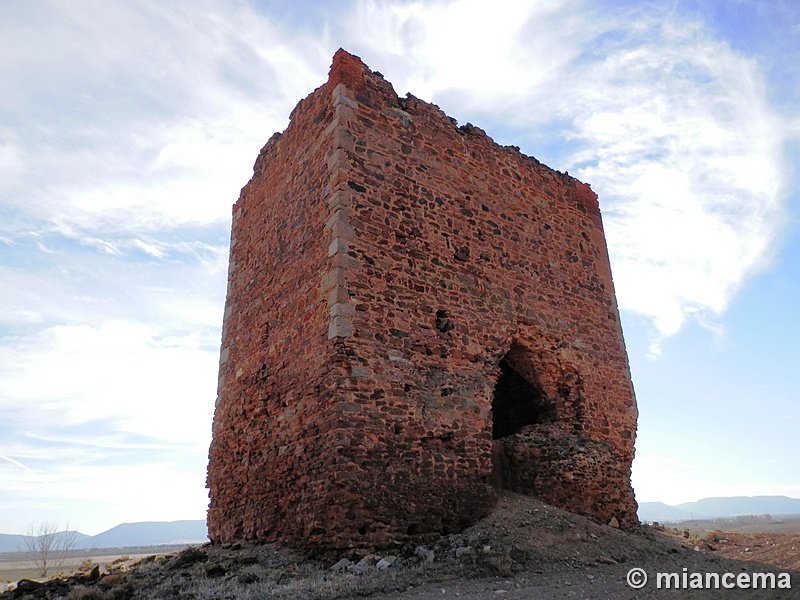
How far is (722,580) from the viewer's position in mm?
6402

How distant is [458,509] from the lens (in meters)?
7.32

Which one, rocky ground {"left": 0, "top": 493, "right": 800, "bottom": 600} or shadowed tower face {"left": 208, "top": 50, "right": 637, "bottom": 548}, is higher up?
shadowed tower face {"left": 208, "top": 50, "right": 637, "bottom": 548}

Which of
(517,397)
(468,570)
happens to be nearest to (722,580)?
(468,570)

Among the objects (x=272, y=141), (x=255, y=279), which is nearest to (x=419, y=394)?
(x=255, y=279)

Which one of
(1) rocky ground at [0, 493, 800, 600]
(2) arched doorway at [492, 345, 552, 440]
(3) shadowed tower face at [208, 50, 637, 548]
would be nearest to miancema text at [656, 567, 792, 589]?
(1) rocky ground at [0, 493, 800, 600]

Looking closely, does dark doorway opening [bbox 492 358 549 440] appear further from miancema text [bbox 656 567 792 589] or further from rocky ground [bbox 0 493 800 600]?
miancema text [bbox 656 567 792 589]

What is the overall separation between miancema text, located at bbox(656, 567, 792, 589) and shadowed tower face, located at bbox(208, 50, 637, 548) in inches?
84.6

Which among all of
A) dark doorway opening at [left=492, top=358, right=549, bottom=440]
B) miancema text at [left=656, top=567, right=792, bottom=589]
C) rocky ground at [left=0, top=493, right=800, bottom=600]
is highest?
dark doorway opening at [left=492, top=358, right=549, bottom=440]

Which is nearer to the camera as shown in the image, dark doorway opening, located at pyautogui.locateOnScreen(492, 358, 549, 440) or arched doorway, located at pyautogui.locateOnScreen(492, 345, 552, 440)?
arched doorway, located at pyautogui.locateOnScreen(492, 345, 552, 440)

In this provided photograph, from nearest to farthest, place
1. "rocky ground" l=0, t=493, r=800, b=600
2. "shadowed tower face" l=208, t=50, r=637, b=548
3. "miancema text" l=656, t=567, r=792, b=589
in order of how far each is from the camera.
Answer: "rocky ground" l=0, t=493, r=800, b=600, "miancema text" l=656, t=567, r=792, b=589, "shadowed tower face" l=208, t=50, r=637, b=548

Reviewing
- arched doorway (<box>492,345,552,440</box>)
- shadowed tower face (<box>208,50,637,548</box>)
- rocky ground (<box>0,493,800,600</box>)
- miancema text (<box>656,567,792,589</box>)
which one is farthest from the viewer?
arched doorway (<box>492,345,552,440</box>)

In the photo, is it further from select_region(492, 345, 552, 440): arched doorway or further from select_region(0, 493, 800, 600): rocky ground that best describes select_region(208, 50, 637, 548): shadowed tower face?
select_region(0, 493, 800, 600): rocky ground

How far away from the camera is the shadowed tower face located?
709 centimetres

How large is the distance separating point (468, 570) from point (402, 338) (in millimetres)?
2906
